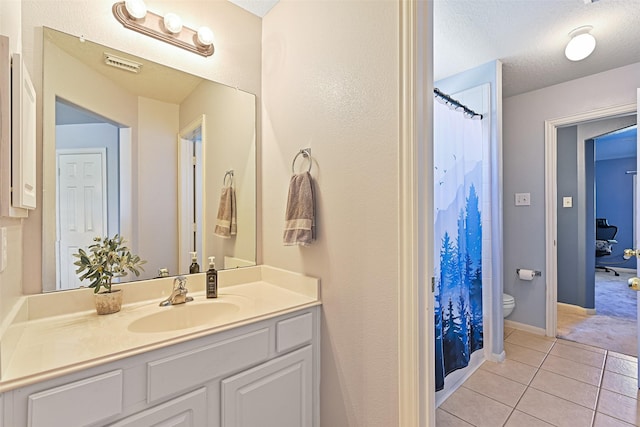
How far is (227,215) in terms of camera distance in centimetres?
173

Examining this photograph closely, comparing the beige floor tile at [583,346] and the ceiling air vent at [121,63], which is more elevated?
the ceiling air vent at [121,63]

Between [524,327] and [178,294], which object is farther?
[524,327]

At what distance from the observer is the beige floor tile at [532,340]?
8.52ft

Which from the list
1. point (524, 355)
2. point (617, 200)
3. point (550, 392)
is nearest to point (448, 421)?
point (550, 392)

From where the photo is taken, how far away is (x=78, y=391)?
0.81m

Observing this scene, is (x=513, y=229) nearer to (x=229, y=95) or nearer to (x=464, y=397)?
(x=464, y=397)

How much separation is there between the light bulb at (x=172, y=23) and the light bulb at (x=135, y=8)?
10 centimetres

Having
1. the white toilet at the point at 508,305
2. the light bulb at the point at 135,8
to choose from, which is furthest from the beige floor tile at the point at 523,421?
the light bulb at the point at 135,8

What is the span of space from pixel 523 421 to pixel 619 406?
661mm

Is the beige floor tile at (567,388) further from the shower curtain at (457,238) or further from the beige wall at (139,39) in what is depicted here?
the beige wall at (139,39)

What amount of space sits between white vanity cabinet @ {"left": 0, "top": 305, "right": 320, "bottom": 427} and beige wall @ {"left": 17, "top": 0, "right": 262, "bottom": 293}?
1.73 ft

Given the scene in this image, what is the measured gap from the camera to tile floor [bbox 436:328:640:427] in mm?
1690

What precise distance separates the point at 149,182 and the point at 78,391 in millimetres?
957

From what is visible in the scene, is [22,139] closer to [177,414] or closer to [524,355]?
[177,414]
